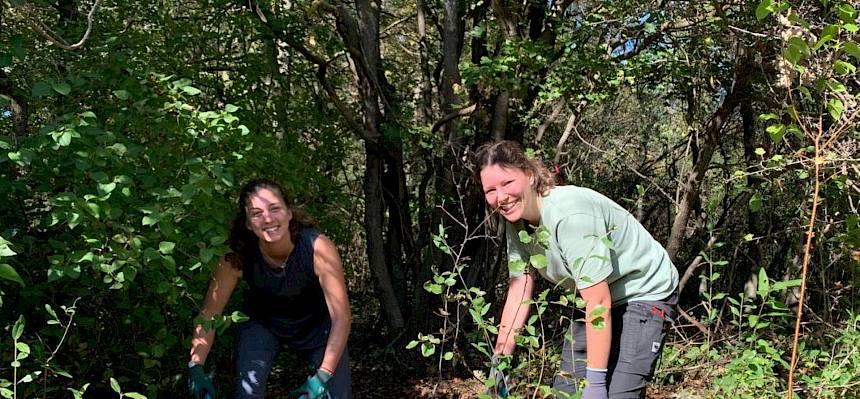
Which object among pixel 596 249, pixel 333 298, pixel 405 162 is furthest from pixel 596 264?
pixel 405 162

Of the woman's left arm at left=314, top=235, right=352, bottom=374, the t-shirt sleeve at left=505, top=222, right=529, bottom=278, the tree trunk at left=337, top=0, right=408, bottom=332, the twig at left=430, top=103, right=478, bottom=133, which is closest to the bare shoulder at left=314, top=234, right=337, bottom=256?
the woman's left arm at left=314, top=235, right=352, bottom=374

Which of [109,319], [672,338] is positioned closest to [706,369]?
[672,338]

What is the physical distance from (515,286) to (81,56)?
240 cm

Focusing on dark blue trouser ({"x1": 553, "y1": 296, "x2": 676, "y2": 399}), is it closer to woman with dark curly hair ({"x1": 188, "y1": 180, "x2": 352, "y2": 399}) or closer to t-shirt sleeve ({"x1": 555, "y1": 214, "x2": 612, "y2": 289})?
t-shirt sleeve ({"x1": 555, "y1": 214, "x2": 612, "y2": 289})

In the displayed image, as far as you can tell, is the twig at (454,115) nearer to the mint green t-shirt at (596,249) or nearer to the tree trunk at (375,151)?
the tree trunk at (375,151)

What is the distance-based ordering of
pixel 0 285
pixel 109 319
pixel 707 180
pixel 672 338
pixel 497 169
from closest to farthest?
pixel 497 169, pixel 0 285, pixel 109 319, pixel 672 338, pixel 707 180

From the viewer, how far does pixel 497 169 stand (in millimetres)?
2377

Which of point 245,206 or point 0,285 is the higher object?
point 245,206

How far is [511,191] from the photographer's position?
2.37 m

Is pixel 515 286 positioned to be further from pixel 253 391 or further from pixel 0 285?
pixel 0 285

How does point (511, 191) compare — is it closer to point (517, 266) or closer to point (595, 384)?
point (517, 266)

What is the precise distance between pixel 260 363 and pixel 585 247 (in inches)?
54.2

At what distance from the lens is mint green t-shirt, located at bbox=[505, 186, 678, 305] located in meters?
2.24

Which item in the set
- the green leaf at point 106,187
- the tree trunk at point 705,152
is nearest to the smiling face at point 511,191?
the green leaf at point 106,187
